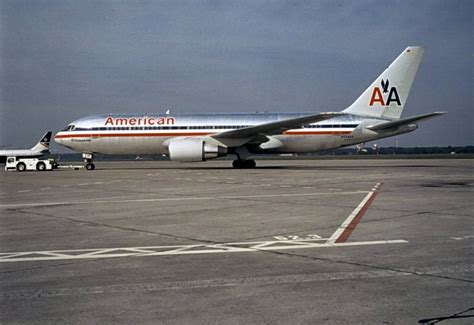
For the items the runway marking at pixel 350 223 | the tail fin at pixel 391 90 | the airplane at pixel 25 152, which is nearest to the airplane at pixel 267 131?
the tail fin at pixel 391 90

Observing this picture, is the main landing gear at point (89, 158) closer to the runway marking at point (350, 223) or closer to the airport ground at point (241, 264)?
the airport ground at point (241, 264)

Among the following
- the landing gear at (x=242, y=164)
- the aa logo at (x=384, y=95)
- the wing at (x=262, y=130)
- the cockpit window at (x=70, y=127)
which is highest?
the aa logo at (x=384, y=95)

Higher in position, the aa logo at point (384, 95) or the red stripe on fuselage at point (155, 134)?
the aa logo at point (384, 95)

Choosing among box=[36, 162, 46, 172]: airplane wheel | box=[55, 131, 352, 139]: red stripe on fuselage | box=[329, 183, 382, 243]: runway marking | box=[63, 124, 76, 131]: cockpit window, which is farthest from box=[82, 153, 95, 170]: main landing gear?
box=[329, 183, 382, 243]: runway marking

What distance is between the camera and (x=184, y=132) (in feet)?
105

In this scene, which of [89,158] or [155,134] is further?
[89,158]

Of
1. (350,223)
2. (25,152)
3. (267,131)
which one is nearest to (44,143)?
(25,152)

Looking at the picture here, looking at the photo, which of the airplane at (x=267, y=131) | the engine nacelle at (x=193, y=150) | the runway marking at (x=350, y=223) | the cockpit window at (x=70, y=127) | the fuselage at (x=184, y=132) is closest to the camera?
the runway marking at (x=350, y=223)

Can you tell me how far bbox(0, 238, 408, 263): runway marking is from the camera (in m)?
6.06

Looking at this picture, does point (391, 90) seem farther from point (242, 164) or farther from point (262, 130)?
point (242, 164)

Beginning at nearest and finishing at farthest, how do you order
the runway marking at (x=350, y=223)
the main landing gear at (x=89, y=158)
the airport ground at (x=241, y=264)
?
the airport ground at (x=241, y=264), the runway marking at (x=350, y=223), the main landing gear at (x=89, y=158)

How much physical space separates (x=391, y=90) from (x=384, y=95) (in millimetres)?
565

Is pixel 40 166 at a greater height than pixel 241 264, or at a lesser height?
greater

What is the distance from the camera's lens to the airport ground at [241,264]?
390 cm
